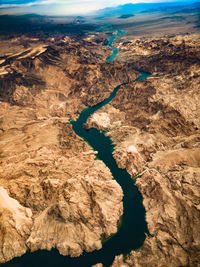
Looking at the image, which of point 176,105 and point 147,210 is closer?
point 147,210

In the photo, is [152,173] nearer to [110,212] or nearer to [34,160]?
[110,212]

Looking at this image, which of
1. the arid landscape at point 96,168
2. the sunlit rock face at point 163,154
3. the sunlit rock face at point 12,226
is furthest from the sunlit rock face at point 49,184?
the sunlit rock face at point 163,154

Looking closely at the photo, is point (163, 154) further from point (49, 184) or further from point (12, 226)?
point (12, 226)

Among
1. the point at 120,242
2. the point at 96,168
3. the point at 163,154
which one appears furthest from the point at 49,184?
the point at 163,154

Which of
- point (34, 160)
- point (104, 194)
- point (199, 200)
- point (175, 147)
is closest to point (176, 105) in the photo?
point (175, 147)

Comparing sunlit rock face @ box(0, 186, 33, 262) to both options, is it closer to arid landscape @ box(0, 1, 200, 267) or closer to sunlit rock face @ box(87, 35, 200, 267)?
arid landscape @ box(0, 1, 200, 267)
